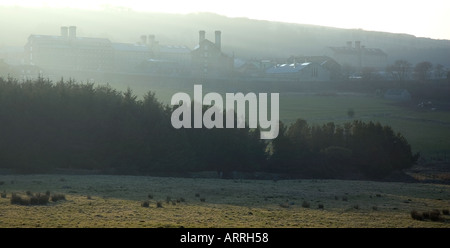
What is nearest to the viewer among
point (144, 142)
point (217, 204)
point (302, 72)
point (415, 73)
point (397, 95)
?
point (217, 204)

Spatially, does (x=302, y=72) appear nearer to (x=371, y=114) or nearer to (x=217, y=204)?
(x=371, y=114)

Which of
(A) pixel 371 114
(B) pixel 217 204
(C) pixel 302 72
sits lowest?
(B) pixel 217 204

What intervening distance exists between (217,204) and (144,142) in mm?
20162

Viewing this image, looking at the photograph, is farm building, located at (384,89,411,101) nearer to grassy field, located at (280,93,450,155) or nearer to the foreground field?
grassy field, located at (280,93,450,155)

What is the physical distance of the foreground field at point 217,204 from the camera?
61.8ft

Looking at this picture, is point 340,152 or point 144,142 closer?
point 144,142

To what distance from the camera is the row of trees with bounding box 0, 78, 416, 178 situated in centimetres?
4172

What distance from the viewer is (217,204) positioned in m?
24.3

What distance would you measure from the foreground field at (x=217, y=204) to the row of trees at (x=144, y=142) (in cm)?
891

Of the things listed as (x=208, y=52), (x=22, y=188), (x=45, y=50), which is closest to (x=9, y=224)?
(x=22, y=188)

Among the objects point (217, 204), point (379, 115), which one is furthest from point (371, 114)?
point (217, 204)

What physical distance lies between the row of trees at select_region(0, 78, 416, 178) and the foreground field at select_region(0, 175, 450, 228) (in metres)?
8.91

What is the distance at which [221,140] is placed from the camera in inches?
1833
